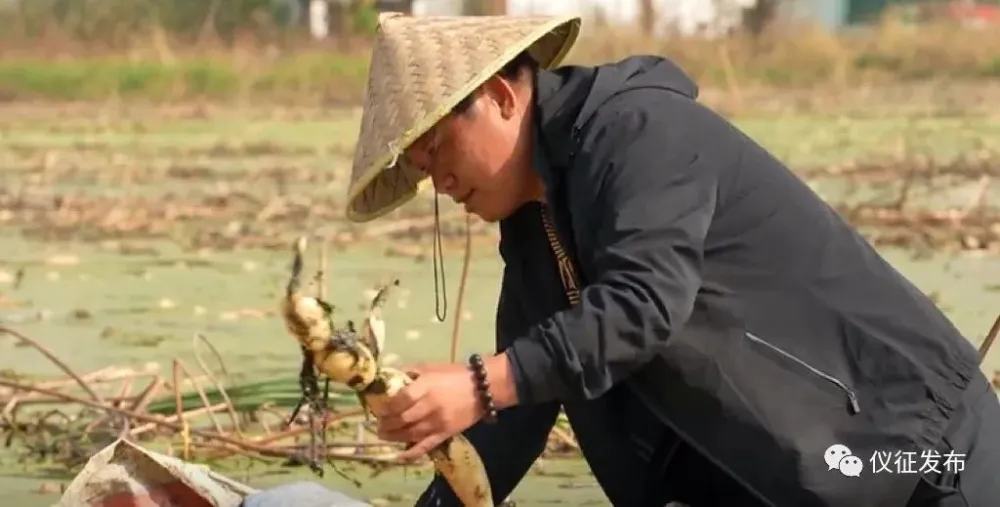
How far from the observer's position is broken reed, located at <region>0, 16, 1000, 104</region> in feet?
19.8

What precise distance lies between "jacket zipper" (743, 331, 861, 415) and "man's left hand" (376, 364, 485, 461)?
0.88 ft

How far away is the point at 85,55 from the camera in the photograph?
6.21 metres

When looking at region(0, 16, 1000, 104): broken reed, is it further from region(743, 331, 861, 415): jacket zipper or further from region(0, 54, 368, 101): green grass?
region(743, 331, 861, 415): jacket zipper

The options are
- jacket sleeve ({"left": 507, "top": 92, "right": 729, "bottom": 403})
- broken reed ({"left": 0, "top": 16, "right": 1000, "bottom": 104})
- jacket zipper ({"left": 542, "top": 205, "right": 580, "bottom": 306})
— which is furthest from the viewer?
broken reed ({"left": 0, "top": 16, "right": 1000, "bottom": 104})

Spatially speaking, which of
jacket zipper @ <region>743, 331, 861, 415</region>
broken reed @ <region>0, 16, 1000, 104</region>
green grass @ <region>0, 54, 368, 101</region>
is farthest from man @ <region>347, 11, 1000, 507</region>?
green grass @ <region>0, 54, 368, 101</region>

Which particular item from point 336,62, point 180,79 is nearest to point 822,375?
point 336,62

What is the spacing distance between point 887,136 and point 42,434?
11.9ft

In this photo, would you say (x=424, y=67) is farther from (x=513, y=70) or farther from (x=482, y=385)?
(x=482, y=385)

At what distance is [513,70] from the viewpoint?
1404 millimetres

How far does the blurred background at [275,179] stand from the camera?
2.35 m

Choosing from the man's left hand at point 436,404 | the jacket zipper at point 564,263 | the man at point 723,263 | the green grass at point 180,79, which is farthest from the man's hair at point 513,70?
the green grass at point 180,79

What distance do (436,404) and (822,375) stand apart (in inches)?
13.3

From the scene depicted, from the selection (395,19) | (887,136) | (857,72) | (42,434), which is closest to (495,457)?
(395,19)

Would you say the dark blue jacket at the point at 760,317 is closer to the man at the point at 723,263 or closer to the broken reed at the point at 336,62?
the man at the point at 723,263
